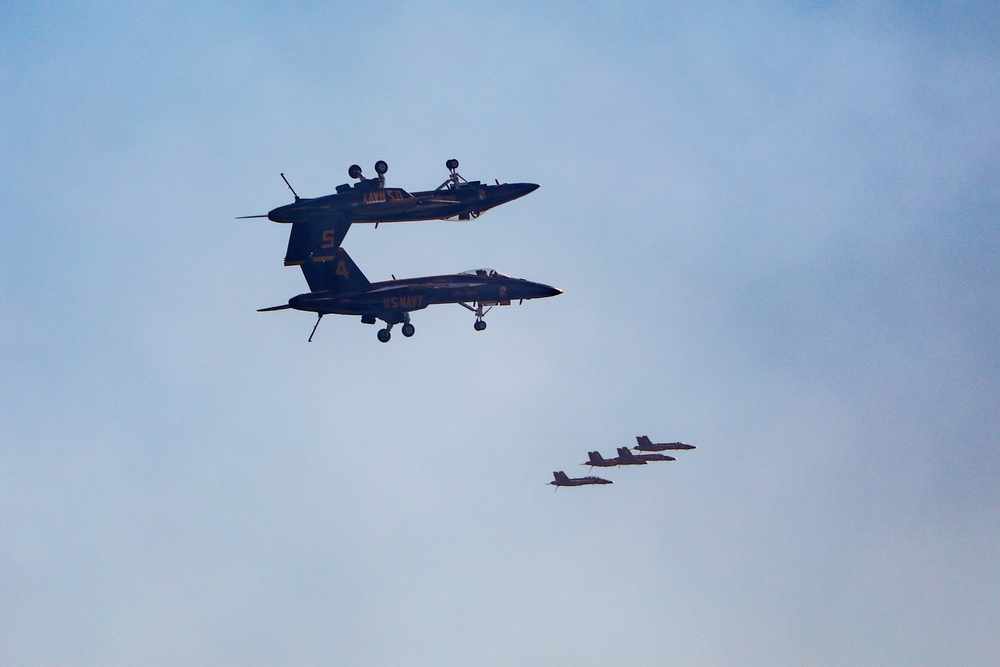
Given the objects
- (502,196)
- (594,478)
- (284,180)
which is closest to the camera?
(284,180)

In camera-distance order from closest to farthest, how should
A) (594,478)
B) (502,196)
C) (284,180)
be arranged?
(284,180) < (502,196) < (594,478)

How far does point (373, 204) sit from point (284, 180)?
749 centimetres

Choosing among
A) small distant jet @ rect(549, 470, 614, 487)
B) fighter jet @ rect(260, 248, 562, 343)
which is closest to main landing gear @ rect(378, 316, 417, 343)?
fighter jet @ rect(260, 248, 562, 343)

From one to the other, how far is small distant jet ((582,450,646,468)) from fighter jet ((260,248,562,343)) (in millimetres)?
34080

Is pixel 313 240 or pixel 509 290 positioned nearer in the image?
pixel 313 240

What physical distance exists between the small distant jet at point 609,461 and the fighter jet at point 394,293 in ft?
112

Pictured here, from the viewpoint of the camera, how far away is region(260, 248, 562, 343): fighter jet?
411ft

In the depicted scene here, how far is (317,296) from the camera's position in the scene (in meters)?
125

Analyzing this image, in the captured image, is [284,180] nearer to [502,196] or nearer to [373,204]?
[373,204]

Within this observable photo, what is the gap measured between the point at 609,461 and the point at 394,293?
44.7 metres

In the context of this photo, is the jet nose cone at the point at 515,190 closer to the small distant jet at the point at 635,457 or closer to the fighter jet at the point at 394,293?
the fighter jet at the point at 394,293

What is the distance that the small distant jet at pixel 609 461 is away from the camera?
6329 inches

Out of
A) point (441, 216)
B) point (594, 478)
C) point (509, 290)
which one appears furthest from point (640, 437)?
point (441, 216)

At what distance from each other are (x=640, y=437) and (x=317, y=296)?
54.5 metres
